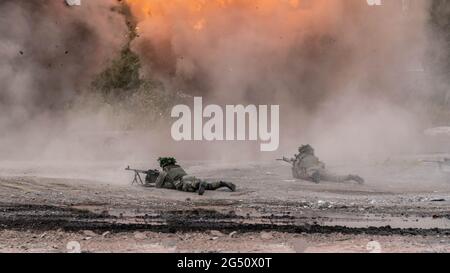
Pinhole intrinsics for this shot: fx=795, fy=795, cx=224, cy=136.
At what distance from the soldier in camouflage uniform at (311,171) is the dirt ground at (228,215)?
0.49 meters

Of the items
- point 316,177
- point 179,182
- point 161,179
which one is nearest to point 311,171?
point 316,177

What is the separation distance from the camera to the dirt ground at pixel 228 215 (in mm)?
14297

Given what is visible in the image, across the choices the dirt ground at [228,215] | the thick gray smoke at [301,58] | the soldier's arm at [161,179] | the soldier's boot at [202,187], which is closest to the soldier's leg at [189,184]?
the soldier's boot at [202,187]

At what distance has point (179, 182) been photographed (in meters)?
23.0

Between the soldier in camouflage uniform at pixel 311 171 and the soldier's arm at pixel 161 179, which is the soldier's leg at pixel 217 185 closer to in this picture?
the soldier's arm at pixel 161 179

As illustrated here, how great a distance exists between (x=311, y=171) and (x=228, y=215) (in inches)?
334

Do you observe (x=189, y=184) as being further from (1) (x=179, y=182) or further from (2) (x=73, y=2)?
(2) (x=73, y=2)

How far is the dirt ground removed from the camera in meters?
14.3

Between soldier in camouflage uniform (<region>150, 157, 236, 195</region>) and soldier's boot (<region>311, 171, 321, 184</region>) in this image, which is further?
soldier's boot (<region>311, 171, 321, 184</region>)

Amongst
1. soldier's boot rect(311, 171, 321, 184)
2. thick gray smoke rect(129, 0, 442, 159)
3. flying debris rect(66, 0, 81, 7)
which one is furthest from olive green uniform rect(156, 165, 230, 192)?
flying debris rect(66, 0, 81, 7)

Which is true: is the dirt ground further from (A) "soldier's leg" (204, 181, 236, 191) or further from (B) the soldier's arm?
(B) the soldier's arm

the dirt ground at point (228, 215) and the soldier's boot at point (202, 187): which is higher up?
the soldier's boot at point (202, 187)

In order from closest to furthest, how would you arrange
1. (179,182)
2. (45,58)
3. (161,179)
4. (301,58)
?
1. (179,182)
2. (161,179)
3. (301,58)
4. (45,58)

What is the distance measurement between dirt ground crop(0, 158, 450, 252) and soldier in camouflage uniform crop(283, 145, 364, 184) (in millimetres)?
492
